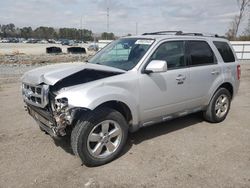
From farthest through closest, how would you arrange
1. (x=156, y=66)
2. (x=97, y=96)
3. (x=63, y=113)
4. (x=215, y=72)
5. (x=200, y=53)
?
(x=215, y=72), (x=200, y=53), (x=156, y=66), (x=97, y=96), (x=63, y=113)

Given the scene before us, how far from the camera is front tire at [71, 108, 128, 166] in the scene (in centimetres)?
362

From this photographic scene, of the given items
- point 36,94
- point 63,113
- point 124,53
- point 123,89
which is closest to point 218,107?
point 124,53

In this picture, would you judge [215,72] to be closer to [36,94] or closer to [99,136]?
[99,136]

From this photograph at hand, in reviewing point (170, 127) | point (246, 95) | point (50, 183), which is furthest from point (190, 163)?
point (246, 95)

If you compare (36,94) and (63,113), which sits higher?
(36,94)

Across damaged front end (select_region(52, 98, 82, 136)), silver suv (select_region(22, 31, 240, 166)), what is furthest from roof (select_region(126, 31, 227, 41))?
damaged front end (select_region(52, 98, 82, 136))

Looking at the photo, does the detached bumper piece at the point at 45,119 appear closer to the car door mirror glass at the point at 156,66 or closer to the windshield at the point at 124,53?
the windshield at the point at 124,53

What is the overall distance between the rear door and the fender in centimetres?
149

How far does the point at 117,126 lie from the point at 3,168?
1.72m

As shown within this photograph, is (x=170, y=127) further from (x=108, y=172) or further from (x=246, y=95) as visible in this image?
(x=246, y=95)

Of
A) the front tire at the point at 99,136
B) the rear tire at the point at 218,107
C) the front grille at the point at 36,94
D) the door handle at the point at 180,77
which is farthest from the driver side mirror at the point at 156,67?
the rear tire at the point at 218,107

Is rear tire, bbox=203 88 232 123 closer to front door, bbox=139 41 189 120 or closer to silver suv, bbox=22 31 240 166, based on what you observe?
silver suv, bbox=22 31 240 166

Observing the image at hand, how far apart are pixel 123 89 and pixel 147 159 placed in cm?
114

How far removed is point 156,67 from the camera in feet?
13.4
